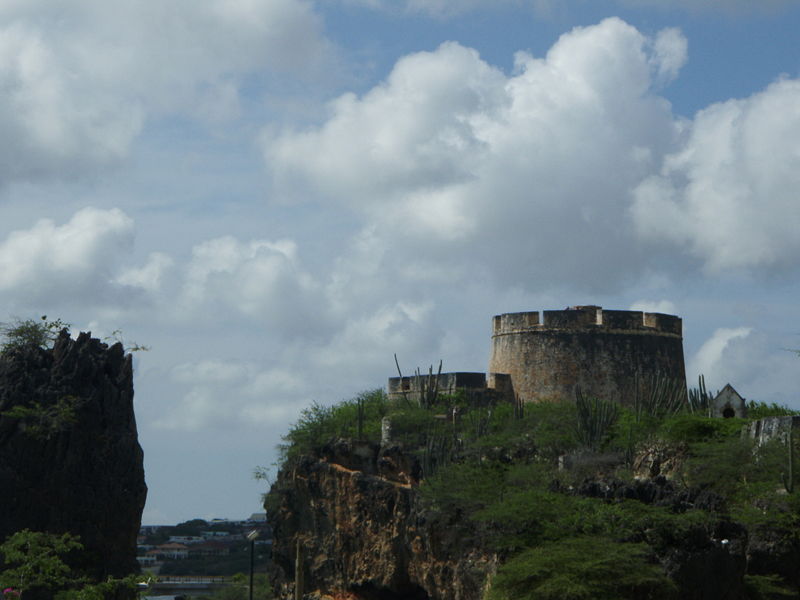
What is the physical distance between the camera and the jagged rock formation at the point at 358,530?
167 feet

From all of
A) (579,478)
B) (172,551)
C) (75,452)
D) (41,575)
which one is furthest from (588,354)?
(172,551)

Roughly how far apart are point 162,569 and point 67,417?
90309 millimetres

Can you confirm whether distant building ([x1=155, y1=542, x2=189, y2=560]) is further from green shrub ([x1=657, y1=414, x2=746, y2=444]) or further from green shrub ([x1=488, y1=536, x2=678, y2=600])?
green shrub ([x1=488, y1=536, x2=678, y2=600])

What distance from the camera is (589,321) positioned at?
57.8 m

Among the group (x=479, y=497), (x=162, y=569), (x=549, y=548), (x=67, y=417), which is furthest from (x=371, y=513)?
(x=162, y=569)

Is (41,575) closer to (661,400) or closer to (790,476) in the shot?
(790,476)

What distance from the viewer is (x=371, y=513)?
5400 cm

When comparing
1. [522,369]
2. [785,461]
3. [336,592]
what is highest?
[522,369]

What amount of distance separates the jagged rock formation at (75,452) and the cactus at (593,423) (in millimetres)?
18061

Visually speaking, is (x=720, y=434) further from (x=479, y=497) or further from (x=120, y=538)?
(x=120, y=538)

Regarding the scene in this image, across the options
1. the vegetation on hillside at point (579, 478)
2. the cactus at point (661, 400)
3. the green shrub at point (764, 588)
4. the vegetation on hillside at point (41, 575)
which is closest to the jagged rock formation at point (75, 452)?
the vegetation on hillside at point (41, 575)

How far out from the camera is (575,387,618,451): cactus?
48188 mm

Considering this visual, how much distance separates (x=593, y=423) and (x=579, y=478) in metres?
5.02

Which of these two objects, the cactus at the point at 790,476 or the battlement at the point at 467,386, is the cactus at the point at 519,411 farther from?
the cactus at the point at 790,476
